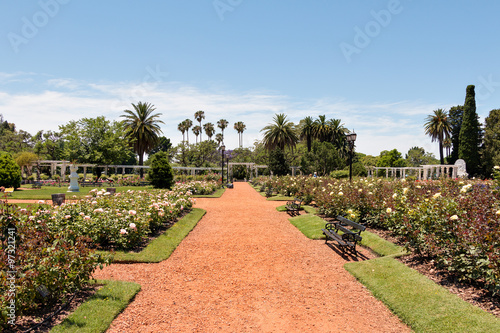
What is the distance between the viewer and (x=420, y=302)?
183 inches

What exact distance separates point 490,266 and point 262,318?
10.7 feet

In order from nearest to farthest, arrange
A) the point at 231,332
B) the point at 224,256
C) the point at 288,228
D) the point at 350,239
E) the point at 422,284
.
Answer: the point at 231,332, the point at 422,284, the point at 224,256, the point at 350,239, the point at 288,228

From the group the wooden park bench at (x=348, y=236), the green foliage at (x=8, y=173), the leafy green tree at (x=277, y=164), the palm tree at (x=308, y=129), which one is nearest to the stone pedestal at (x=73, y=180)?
the green foliage at (x=8, y=173)

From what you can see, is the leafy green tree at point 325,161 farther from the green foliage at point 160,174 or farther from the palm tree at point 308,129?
the green foliage at point 160,174

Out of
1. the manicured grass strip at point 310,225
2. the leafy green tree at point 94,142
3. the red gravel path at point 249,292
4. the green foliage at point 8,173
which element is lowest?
the red gravel path at point 249,292

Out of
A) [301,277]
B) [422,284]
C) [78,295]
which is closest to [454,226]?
[422,284]

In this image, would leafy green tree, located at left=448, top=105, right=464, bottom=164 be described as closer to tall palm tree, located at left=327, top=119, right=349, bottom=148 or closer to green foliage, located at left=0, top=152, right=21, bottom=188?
tall palm tree, located at left=327, top=119, right=349, bottom=148

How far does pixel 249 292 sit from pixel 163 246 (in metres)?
3.42

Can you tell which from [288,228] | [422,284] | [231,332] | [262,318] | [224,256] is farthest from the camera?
[288,228]

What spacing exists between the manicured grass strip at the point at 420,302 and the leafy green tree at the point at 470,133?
146 ft

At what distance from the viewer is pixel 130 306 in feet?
15.5

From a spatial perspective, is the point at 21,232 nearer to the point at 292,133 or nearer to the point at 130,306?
the point at 130,306

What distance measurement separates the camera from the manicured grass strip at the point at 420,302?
155 inches

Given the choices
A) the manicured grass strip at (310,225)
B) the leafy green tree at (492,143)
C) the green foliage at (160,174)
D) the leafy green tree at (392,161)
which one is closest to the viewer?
the manicured grass strip at (310,225)
